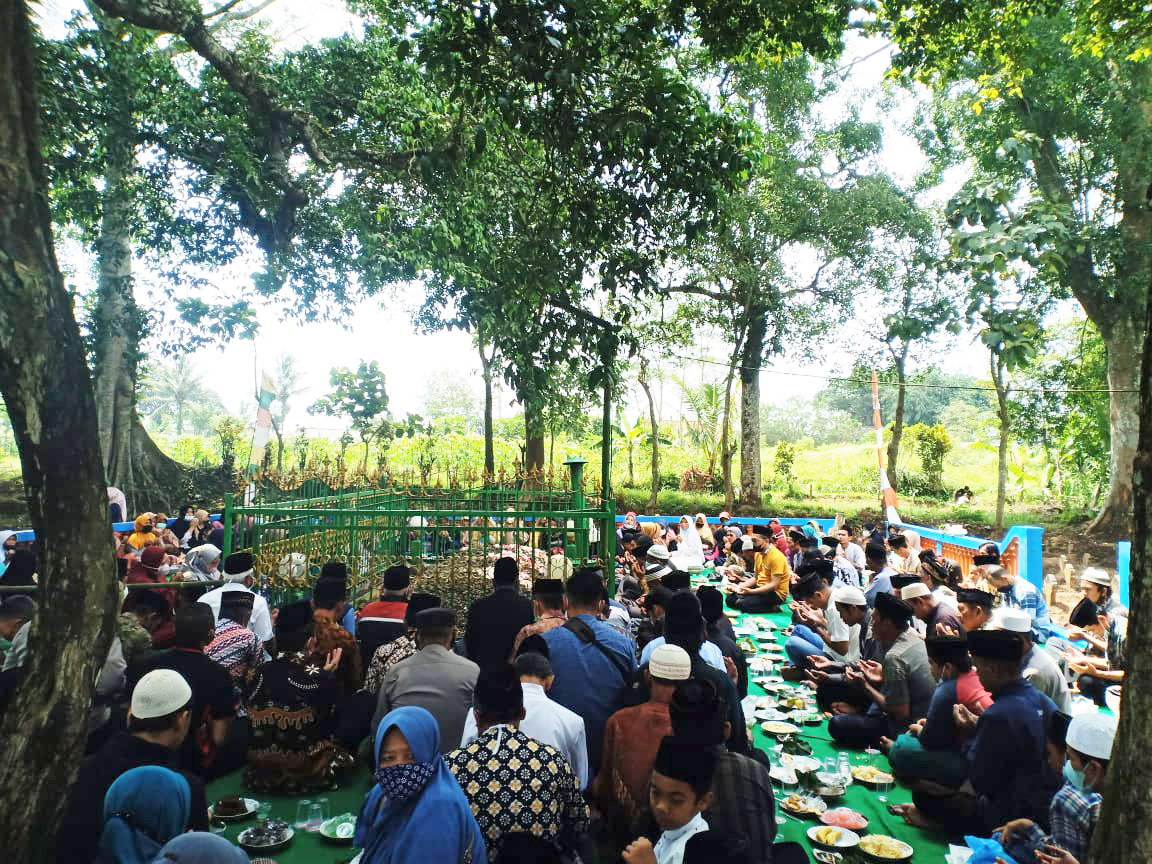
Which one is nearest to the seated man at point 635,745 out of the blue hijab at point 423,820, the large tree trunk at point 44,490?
the blue hijab at point 423,820

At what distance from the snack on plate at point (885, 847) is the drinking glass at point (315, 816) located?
3237 mm

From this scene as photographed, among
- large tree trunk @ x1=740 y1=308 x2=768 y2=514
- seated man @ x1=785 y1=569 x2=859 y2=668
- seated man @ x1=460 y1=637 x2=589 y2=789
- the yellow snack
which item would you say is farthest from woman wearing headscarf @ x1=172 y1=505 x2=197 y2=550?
large tree trunk @ x1=740 y1=308 x2=768 y2=514

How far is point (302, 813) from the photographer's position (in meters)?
4.77

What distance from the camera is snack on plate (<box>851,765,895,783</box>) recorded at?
5.23 metres

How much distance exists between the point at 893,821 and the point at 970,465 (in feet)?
113

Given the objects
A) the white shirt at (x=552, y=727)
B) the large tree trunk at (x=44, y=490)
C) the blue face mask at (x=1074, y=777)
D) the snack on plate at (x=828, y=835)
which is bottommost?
the snack on plate at (x=828, y=835)

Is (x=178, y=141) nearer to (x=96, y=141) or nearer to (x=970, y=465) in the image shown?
(x=96, y=141)

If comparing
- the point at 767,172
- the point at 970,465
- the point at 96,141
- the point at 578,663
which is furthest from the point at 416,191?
the point at 970,465

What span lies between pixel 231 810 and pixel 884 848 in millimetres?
3880

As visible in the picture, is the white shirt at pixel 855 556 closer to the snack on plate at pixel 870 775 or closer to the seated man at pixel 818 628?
the seated man at pixel 818 628

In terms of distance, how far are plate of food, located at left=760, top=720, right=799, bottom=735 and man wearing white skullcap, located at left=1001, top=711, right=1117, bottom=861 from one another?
111 inches

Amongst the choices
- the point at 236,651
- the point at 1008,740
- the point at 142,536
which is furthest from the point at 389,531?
the point at 1008,740

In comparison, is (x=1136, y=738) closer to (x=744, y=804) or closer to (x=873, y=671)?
(x=744, y=804)

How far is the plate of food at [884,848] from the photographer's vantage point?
4.26 metres
